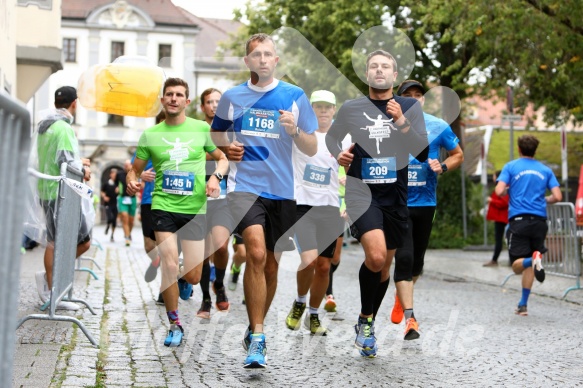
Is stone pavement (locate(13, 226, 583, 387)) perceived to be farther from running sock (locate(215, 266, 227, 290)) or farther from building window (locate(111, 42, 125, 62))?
building window (locate(111, 42, 125, 62))

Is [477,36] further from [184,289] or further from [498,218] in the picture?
[184,289]

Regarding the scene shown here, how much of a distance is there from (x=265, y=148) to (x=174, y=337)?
1.51 m

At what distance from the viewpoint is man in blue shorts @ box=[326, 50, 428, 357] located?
21.9ft

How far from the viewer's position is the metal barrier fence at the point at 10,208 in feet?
9.23

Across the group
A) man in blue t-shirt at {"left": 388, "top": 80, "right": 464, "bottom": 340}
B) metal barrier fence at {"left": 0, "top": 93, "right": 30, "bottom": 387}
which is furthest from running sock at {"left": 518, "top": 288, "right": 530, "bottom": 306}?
metal barrier fence at {"left": 0, "top": 93, "right": 30, "bottom": 387}

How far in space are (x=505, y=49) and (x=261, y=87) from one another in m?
12.5

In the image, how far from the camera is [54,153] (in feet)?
28.5

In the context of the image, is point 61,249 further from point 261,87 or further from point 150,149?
point 261,87

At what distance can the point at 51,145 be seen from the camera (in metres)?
8.68

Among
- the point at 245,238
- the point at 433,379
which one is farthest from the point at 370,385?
the point at 245,238

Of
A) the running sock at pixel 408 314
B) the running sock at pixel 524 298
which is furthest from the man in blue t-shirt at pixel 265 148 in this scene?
the running sock at pixel 524 298

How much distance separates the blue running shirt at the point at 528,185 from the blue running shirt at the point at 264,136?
14.3ft

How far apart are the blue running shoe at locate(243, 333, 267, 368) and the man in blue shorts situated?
3.36ft

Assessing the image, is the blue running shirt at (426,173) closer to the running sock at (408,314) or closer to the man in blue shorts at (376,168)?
the running sock at (408,314)
